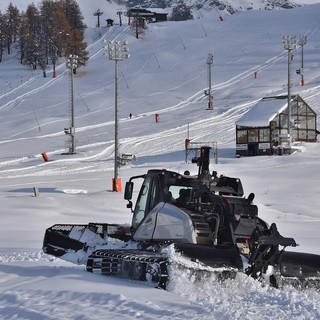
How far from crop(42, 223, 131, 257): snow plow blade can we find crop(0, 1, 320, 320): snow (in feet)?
0.92

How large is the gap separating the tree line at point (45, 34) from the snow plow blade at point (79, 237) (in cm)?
6506

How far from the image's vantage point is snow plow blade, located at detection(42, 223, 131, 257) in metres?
12.1

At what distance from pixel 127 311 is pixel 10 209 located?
617 inches

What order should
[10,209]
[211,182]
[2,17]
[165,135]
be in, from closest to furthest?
[211,182]
[10,209]
[165,135]
[2,17]

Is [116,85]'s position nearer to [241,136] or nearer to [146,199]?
[241,136]

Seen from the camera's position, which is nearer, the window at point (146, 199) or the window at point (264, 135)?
the window at point (146, 199)

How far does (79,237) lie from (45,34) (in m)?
80.4

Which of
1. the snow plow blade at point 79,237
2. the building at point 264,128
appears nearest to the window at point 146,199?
the snow plow blade at point 79,237

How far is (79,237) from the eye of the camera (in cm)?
1243

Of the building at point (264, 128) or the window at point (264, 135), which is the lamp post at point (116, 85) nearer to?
the building at point (264, 128)

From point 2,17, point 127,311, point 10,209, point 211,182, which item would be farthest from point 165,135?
point 2,17

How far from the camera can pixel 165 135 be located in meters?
48.0

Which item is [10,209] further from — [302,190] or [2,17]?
[2,17]

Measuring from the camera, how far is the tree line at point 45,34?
8329 cm
